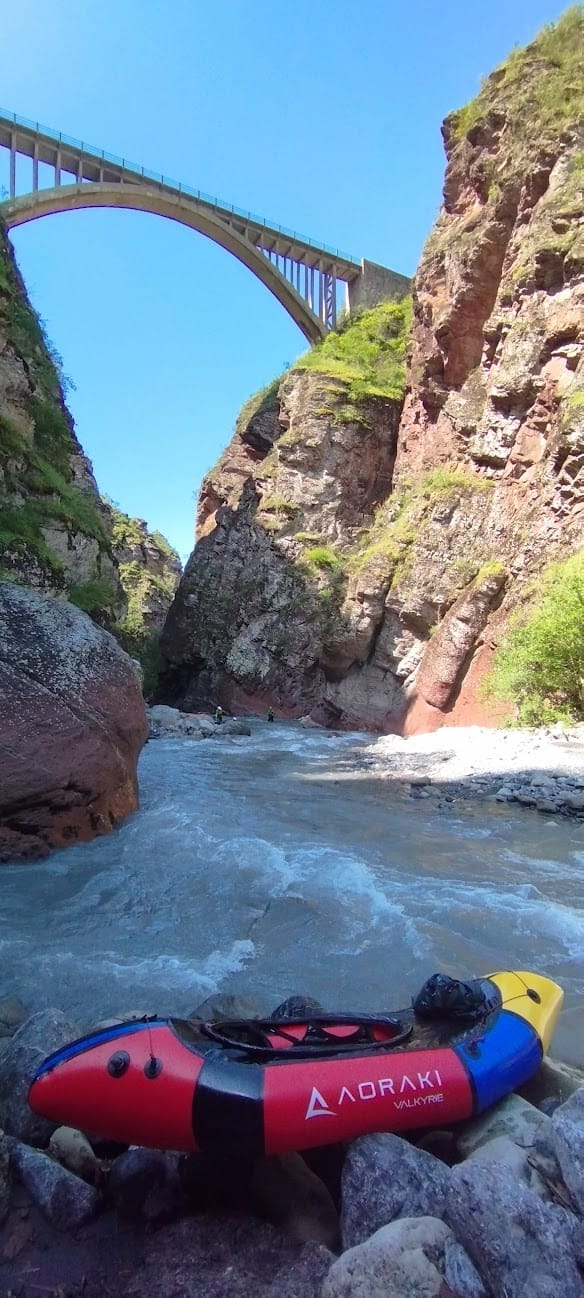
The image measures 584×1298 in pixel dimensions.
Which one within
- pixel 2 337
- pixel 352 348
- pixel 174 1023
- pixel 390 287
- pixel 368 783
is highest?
pixel 390 287

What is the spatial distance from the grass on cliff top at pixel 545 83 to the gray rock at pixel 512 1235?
25.6m

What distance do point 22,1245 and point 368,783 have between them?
8518mm

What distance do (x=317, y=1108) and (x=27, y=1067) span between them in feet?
3.72

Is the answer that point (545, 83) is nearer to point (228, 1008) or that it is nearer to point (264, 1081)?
point (228, 1008)

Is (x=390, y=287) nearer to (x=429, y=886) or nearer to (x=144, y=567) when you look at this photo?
(x=144, y=567)

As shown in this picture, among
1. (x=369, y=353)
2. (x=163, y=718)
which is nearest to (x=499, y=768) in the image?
(x=163, y=718)

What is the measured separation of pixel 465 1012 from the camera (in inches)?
105

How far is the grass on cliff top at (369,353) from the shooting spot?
27.4 metres

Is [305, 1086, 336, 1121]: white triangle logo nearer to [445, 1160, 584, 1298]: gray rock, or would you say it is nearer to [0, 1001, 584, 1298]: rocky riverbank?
[0, 1001, 584, 1298]: rocky riverbank

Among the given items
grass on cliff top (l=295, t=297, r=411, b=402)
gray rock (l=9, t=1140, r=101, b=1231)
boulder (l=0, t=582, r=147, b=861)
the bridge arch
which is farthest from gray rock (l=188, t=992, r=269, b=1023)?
the bridge arch

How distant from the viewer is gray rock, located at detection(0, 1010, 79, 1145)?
2.23m

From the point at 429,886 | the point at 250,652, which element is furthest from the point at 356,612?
the point at 429,886

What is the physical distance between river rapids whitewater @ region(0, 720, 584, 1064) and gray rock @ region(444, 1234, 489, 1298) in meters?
1.72

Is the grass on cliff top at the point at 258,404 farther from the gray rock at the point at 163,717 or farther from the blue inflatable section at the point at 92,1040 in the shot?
the blue inflatable section at the point at 92,1040
